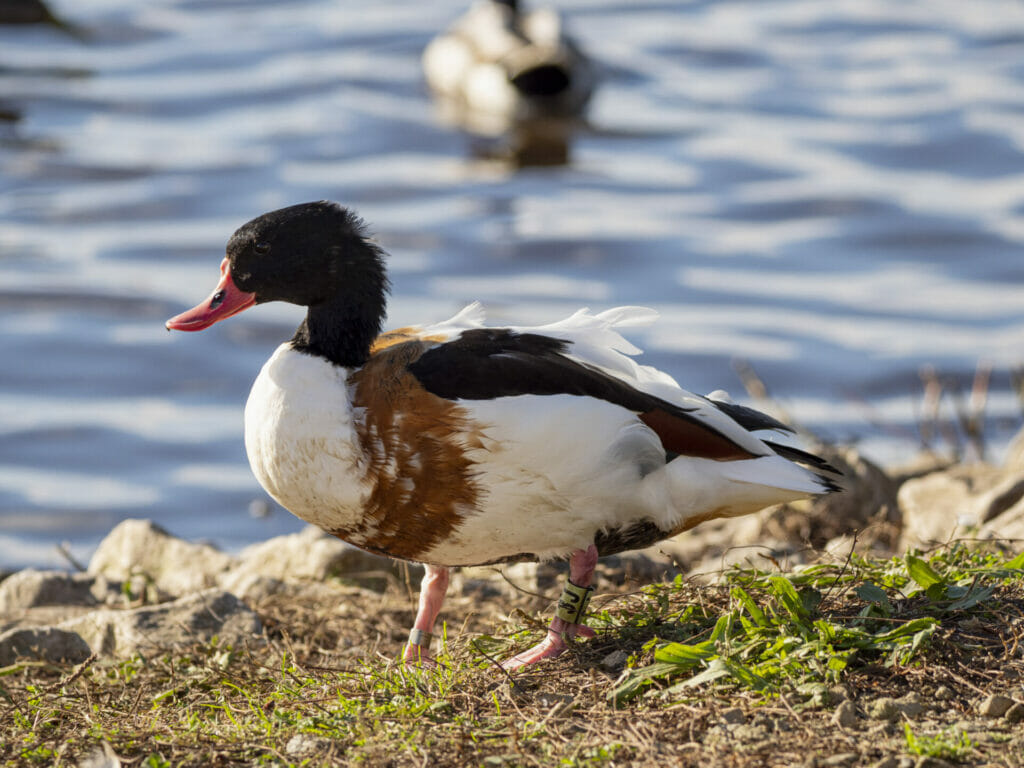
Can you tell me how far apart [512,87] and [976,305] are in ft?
22.6

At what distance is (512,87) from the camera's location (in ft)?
53.8

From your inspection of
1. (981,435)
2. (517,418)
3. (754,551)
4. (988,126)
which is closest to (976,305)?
(981,435)

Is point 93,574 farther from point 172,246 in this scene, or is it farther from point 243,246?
point 172,246

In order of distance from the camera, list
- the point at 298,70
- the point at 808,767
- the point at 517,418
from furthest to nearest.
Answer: the point at 298,70 → the point at 517,418 → the point at 808,767

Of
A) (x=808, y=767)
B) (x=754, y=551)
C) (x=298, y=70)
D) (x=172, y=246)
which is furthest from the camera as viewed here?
(x=298, y=70)

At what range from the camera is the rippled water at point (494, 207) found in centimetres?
969

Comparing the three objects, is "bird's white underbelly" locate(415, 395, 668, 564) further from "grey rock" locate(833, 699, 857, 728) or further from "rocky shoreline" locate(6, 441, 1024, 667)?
"grey rock" locate(833, 699, 857, 728)

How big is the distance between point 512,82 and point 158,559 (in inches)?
413

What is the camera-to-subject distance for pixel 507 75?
16312mm

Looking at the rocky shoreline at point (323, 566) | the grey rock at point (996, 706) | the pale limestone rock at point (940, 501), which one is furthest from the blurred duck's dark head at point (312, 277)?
the pale limestone rock at point (940, 501)

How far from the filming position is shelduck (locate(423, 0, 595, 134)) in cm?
1597

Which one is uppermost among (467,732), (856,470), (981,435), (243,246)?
(243,246)

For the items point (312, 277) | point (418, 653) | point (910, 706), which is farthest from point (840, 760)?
point (312, 277)

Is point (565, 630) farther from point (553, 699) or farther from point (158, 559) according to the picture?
point (158, 559)
